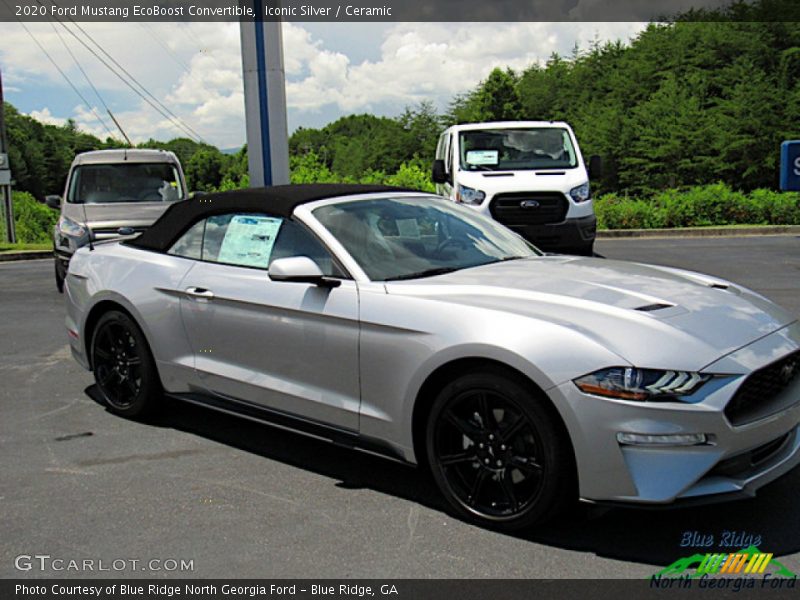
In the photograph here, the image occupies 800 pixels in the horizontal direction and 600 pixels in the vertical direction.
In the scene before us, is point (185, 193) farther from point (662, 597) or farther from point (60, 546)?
point (662, 597)

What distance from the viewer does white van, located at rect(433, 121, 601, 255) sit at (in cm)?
1206

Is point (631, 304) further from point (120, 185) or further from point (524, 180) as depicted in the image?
point (120, 185)

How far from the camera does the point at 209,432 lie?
534 centimetres

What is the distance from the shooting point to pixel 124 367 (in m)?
5.53

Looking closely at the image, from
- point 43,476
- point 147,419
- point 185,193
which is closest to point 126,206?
point 185,193

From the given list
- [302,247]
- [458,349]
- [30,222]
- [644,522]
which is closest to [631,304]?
[458,349]

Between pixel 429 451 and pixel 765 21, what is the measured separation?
5409 centimetres

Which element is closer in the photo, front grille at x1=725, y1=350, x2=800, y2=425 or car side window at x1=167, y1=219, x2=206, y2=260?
front grille at x1=725, y1=350, x2=800, y2=425

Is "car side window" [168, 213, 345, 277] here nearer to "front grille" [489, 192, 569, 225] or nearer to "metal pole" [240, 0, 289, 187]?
"metal pole" [240, 0, 289, 187]

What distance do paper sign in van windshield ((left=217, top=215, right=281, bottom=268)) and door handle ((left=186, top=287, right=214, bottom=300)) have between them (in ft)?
0.70

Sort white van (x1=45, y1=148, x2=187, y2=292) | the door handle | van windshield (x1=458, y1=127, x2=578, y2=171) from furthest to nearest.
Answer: van windshield (x1=458, y1=127, x2=578, y2=171), white van (x1=45, y1=148, x2=187, y2=292), the door handle

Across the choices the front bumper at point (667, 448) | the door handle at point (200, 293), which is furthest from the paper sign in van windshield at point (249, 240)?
the front bumper at point (667, 448)

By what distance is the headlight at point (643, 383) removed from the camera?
331 centimetres

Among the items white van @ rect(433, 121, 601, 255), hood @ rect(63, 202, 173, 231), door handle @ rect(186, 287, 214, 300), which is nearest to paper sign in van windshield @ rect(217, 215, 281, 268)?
door handle @ rect(186, 287, 214, 300)
